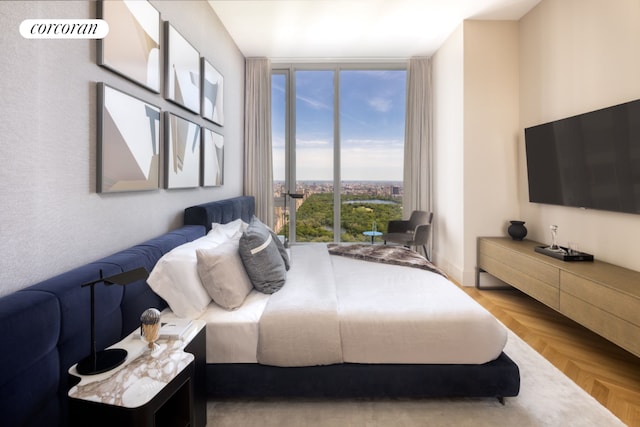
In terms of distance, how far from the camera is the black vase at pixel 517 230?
3672mm

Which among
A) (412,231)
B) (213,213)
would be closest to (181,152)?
(213,213)

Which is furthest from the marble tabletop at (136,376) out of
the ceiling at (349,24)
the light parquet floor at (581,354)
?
the ceiling at (349,24)

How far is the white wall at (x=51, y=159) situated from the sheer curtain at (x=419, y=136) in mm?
3897

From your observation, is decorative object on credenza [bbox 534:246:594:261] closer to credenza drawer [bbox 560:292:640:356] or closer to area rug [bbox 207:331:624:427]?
credenza drawer [bbox 560:292:640:356]

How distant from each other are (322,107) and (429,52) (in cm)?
171

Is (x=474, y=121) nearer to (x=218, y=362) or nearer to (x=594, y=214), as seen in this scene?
(x=594, y=214)

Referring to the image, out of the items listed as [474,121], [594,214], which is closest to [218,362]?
[594,214]

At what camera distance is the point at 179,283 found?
1.68 m

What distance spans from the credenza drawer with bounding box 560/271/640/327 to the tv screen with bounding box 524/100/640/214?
0.63 metres

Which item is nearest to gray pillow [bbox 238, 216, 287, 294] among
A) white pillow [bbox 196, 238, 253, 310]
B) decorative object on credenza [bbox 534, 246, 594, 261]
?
white pillow [bbox 196, 238, 253, 310]

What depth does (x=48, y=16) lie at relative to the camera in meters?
1.32

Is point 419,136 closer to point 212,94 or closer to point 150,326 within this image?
point 212,94

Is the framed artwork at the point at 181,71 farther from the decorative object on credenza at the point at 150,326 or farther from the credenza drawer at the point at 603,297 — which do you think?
the credenza drawer at the point at 603,297

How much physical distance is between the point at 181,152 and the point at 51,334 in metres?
1.71
